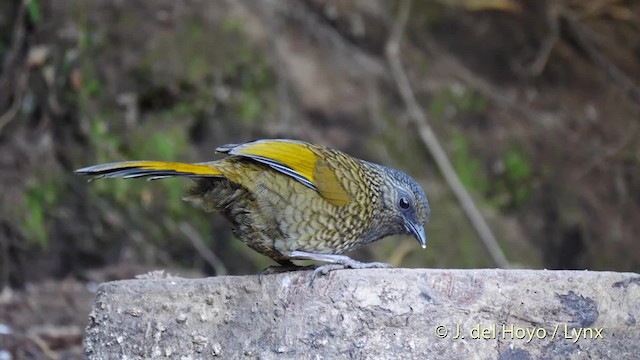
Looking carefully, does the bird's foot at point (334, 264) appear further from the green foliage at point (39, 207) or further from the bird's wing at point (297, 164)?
the green foliage at point (39, 207)

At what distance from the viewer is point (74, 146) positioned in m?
5.43

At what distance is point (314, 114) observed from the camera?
5.89 m

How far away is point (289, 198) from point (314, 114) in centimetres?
288

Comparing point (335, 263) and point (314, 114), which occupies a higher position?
point (314, 114)

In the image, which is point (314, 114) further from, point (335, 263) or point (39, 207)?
A: point (335, 263)

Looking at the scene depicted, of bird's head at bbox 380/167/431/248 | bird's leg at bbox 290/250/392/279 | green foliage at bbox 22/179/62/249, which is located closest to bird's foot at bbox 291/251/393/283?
bird's leg at bbox 290/250/392/279

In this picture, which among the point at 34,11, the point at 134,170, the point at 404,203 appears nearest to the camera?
the point at 134,170

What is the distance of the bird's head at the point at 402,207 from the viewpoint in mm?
3283

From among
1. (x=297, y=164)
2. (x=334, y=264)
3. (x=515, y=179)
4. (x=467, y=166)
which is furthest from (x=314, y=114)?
(x=334, y=264)

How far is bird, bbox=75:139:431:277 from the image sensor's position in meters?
3.02

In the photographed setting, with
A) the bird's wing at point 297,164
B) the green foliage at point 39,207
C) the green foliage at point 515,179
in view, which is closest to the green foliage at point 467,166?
the green foliage at point 515,179

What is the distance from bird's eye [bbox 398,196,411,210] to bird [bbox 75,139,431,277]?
3 centimetres

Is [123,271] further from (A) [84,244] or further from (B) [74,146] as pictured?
(B) [74,146]

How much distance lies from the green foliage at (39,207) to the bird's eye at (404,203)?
277 centimetres
